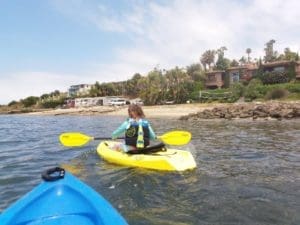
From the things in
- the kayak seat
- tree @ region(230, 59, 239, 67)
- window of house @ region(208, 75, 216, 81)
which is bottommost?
the kayak seat

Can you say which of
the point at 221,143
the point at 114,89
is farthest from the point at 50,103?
the point at 221,143

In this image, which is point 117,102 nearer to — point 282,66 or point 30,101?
point 282,66

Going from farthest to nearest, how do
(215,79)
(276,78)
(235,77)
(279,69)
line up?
(215,79) < (235,77) < (279,69) < (276,78)

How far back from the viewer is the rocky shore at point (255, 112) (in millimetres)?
31750

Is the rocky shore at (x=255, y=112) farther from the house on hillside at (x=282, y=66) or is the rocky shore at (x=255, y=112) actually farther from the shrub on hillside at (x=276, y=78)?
the house on hillside at (x=282, y=66)

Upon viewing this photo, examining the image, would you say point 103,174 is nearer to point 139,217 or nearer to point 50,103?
point 139,217

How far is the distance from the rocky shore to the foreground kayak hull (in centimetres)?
2890

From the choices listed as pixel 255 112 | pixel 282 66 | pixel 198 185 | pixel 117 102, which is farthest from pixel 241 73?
pixel 198 185

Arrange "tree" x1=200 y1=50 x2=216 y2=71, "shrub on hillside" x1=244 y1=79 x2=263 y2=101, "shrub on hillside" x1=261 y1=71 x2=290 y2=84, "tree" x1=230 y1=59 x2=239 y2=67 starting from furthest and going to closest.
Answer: "tree" x1=200 y1=50 x2=216 y2=71, "tree" x1=230 y1=59 x2=239 y2=67, "shrub on hillside" x1=261 y1=71 x2=290 y2=84, "shrub on hillside" x1=244 y1=79 x2=263 y2=101

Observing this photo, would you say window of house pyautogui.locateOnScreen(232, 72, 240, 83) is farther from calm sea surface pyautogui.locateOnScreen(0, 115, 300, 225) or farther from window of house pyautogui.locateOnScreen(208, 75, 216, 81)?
calm sea surface pyautogui.locateOnScreen(0, 115, 300, 225)

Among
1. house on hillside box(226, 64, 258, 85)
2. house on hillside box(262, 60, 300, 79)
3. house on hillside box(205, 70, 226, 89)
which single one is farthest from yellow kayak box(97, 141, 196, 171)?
house on hillside box(205, 70, 226, 89)

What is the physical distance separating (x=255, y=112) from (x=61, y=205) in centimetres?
3047

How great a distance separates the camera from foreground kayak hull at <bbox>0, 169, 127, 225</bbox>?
177 inches

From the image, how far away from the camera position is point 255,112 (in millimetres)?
33500
